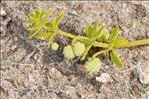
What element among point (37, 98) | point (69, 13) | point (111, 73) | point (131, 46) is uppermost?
point (69, 13)

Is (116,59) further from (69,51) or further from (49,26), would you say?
(49,26)

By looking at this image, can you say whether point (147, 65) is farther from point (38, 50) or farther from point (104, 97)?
point (38, 50)

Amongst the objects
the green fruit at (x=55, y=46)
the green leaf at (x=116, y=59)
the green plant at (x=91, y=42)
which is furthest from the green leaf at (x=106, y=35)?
the green fruit at (x=55, y=46)

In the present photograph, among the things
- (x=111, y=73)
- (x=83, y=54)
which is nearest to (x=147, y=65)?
(x=111, y=73)

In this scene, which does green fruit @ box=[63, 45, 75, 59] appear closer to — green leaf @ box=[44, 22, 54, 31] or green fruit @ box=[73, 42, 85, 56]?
green fruit @ box=[73, 42, 85, 56]

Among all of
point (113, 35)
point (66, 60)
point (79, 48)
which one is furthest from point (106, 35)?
A: point (66, 60)

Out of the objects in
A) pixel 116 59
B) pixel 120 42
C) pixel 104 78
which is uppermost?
pixel 120 42
